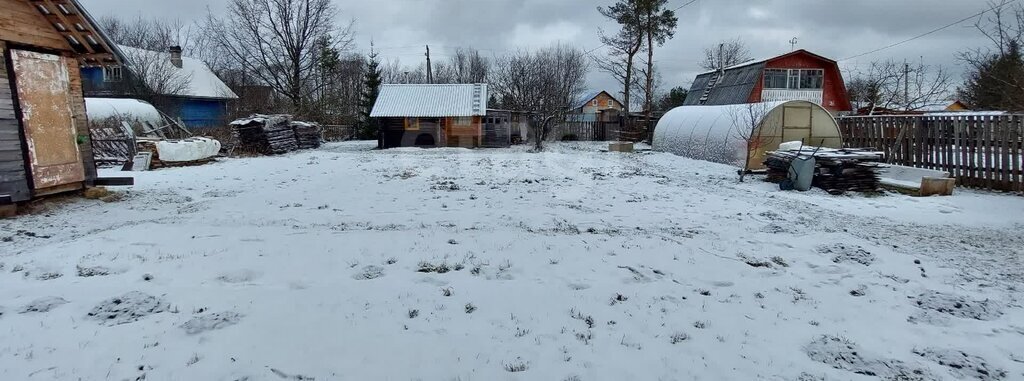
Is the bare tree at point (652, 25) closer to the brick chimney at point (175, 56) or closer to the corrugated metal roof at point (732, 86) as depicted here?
the corrugated metal roof at point (732, 86)

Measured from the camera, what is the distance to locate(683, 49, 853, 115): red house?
87.4 ft

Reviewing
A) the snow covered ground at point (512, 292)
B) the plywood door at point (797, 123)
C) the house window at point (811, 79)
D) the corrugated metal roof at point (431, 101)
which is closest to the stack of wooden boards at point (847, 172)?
the snow covered ground at point (512, 292)

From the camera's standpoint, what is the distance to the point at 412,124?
85.7 ft

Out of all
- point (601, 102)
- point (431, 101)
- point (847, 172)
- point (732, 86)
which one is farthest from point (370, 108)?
point (601, 102)

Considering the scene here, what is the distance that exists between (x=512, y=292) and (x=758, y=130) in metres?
11.8

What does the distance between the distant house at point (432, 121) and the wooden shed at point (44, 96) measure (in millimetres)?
16513

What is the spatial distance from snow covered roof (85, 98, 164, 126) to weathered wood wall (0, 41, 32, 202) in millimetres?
14126

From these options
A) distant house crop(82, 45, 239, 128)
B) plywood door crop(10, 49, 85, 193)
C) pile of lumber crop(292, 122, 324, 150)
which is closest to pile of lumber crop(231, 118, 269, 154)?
pile of lumber crop(292, 122, 324, 150)

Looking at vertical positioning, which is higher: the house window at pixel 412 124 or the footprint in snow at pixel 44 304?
the house window at pixel 412 124

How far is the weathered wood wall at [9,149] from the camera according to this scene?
24.8ft

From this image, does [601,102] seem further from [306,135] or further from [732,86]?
[306,135]

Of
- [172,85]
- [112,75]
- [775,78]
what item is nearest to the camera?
[775,78]

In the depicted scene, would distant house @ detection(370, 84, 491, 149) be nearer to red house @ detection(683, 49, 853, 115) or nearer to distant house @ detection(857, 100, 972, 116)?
red house @ detection(683, 49, 853, 115)

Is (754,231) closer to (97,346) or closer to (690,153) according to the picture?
(97,346)
